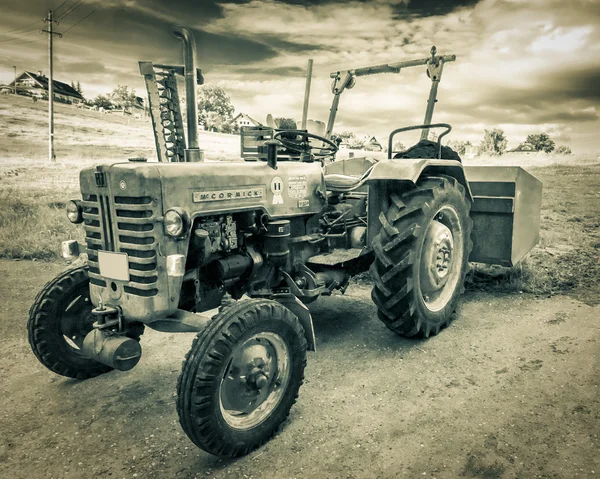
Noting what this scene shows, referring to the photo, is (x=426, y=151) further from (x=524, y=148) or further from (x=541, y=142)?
(x=524, y=148)

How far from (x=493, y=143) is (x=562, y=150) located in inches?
38.3

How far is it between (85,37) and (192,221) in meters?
4.11

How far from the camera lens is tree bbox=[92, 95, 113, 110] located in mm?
5676

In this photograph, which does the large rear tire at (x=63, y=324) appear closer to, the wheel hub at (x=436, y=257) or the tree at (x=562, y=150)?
the wheel hub at (x=436, y=257)

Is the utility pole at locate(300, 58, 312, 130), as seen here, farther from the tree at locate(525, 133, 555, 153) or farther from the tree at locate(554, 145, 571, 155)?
the tree at locate(554, 145, 571, 155)

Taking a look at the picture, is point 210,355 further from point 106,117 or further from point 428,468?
point 106,117

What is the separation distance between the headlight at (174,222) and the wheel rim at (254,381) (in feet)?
1.94

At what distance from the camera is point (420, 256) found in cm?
305

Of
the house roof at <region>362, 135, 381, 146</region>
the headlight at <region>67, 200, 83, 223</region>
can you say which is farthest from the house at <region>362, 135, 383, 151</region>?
the headlight at <region>67, 200, 83, 223</region>

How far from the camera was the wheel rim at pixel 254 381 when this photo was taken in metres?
2.05

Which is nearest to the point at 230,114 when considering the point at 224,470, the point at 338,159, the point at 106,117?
the point at 106,117

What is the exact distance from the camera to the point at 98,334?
2.19 metres

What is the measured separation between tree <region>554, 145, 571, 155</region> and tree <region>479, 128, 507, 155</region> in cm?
74

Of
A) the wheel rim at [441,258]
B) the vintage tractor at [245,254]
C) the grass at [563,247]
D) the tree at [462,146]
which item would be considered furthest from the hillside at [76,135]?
the grass at [563,247]
